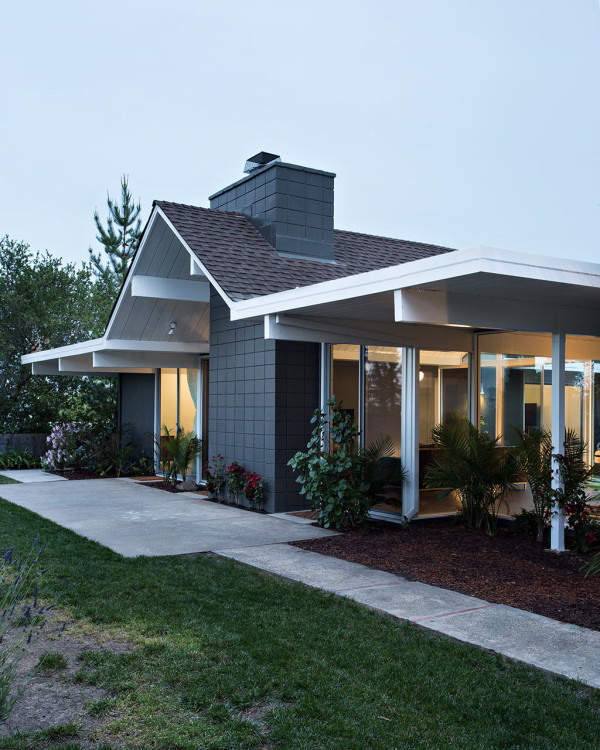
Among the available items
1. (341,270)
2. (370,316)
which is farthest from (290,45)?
(370,316)

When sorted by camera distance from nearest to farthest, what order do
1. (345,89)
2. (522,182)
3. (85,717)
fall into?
(85,717), (345,89), (522,182)

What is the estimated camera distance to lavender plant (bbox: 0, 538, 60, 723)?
3.29m

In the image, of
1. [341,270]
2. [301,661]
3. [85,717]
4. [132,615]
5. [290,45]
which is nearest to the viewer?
[85,717]

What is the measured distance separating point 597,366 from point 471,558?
9.95ft

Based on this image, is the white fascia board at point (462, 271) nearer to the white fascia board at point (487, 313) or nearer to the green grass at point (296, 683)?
the white fascia board at point (487, 313)

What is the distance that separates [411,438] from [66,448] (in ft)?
30.3

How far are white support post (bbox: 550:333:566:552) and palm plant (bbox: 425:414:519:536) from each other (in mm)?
A: 617

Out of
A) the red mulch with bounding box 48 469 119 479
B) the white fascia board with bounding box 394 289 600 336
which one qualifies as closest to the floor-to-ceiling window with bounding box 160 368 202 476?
the red mulch with bounding box 48 469 119 479

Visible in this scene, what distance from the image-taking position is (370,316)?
8.38 metres

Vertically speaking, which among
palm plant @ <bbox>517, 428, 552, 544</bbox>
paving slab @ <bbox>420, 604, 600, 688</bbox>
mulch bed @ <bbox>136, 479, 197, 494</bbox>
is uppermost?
palm plant @ <bbox>517, 428, 552, 544</bbox>

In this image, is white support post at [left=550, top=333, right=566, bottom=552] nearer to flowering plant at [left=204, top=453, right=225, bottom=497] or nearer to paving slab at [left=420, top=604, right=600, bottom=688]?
paving slab at [left=420, top=604, right=600, bottom=688]

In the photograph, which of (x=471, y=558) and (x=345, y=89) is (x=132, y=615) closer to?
(x=471, y=558)

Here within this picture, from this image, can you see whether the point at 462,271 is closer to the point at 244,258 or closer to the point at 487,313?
the point at 487,313

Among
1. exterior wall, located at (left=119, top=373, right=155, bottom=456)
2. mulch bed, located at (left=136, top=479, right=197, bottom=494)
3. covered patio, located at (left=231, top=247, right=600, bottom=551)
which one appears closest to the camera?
covered patio, located at (left=231, top=247, right=600, bottom=551)
